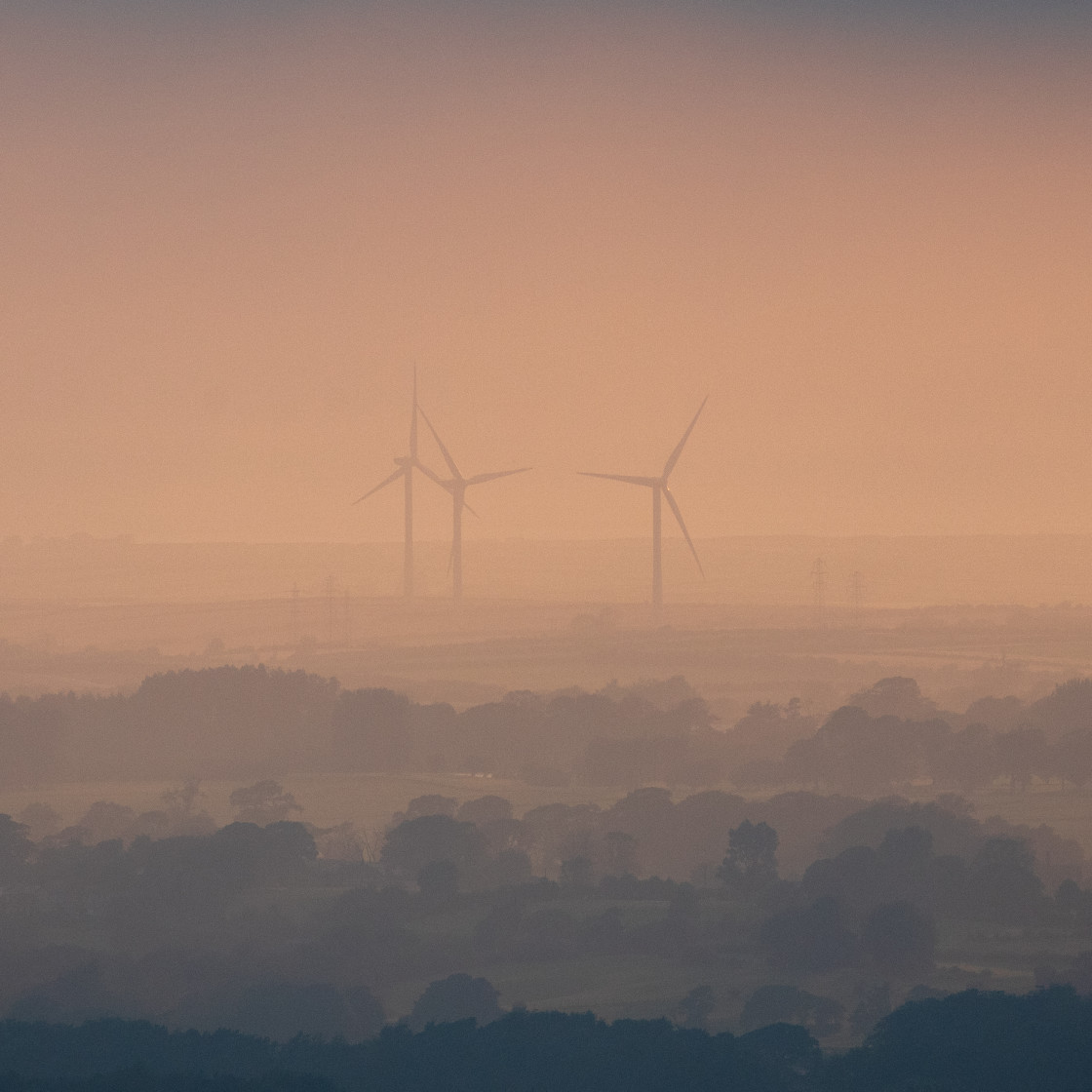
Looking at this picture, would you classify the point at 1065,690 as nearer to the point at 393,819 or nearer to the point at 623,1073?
the point at 393,819

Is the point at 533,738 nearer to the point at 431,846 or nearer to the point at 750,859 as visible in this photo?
the point at 431,846

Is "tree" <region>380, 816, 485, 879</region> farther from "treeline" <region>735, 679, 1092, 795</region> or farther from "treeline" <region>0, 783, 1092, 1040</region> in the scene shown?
"treeline" <region>735, 679, 1092, 795</region>

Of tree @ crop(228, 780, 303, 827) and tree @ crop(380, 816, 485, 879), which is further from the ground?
tree @ crop(380, 816, 485, 879)

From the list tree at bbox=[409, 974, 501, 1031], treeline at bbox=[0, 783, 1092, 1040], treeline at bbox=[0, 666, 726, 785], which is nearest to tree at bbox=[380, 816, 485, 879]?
treeline at bbox=[0, 783, 1092, 1040]

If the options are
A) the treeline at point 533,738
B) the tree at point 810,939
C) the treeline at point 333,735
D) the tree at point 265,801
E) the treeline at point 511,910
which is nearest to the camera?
the treeline at point 511,910

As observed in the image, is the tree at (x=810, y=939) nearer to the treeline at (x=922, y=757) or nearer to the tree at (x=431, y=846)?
the tree at (x=431, y=846)

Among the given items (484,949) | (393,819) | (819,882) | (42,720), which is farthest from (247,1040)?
(42,720)

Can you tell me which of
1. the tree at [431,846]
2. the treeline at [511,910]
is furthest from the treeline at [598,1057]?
the tree at [431,846]

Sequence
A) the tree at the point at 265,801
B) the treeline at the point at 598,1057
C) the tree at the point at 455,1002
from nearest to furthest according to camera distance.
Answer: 1. the treeline at the point at 598,1057
2. the tree at the point at 455,1002
3. the tree at the point at 265,801
